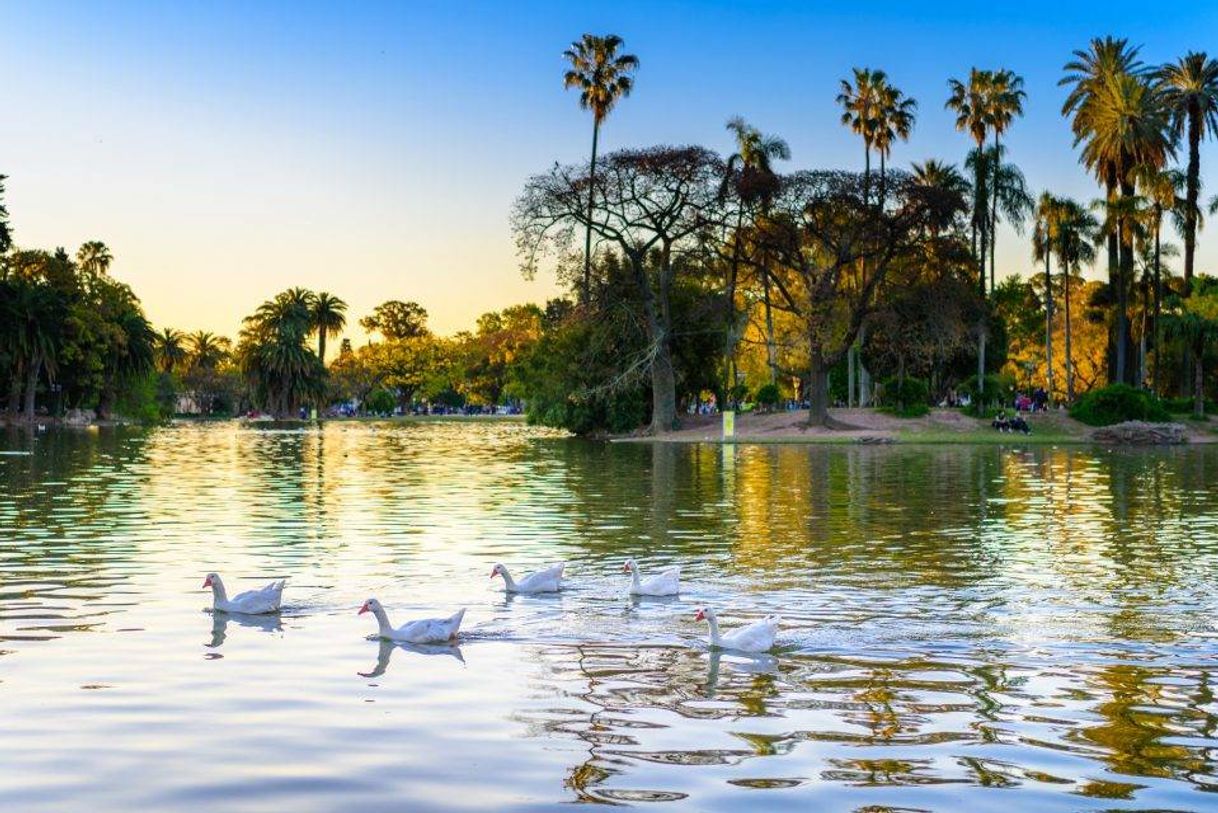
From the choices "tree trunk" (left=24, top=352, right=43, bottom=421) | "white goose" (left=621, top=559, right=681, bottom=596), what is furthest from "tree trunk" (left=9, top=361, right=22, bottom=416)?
"white goose" (left=621, top=559, right=681, bottom=596)

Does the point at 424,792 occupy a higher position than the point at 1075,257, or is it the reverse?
the point at 1075,257

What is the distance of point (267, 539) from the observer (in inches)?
992

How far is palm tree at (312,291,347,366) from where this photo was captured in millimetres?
183375

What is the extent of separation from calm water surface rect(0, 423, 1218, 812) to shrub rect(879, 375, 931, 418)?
5029 centimetres

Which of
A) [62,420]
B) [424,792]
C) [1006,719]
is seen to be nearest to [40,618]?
[424,792]

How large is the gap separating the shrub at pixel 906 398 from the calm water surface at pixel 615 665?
50292 millimetres

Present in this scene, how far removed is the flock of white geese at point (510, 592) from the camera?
46.1 feet

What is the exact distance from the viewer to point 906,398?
3361 inches

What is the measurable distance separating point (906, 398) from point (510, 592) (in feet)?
230

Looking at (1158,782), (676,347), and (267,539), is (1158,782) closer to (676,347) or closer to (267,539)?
(267,539)

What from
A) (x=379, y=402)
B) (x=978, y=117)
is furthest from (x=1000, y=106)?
(x=379, y=402)

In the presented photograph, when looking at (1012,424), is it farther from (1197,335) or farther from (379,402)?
(379,402)

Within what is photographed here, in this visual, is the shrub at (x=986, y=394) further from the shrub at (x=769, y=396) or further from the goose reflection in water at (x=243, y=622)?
the goose reflection in water at (x=243, y=622)

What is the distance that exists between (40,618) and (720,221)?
67708 millimetres
